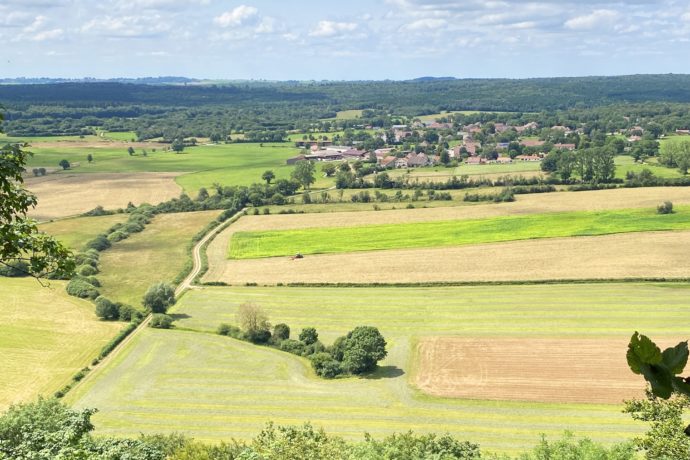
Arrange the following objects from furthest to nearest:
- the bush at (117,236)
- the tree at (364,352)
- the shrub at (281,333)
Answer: the bush at (117,236)
the shrub at (281,333)
the tree at (364,352)

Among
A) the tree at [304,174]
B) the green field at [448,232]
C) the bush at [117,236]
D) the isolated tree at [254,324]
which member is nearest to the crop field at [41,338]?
the isolated tree at [254,324]

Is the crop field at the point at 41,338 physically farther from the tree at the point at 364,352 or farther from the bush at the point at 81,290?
the tree at the point at 364,352

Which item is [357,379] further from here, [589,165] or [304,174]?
[589,165]

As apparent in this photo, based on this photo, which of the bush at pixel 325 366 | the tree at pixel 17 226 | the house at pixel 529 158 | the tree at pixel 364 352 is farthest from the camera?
the house at pixel 529 158

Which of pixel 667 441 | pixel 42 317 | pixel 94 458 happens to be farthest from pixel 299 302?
pixel 94 458

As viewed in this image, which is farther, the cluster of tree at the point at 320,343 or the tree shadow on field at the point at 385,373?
the cluster of tree at the point at 320,343

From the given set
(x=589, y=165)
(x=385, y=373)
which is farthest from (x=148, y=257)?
(x=589, y=165)
